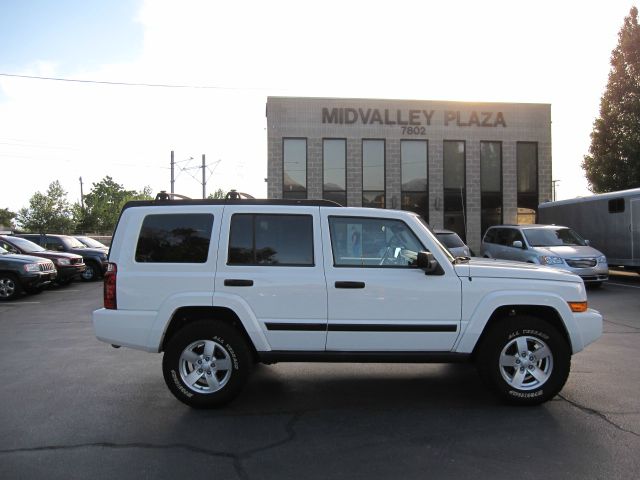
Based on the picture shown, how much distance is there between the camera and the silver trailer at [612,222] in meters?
14.6

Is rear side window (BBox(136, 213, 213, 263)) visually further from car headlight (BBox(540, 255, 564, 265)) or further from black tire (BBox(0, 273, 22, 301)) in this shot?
car headlight (BBox(540, 255, 564, 265))

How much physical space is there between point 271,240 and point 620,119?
88.5 feet

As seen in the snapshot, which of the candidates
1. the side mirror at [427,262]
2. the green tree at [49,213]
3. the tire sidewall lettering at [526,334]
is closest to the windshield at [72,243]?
the side mirror at [427,262]

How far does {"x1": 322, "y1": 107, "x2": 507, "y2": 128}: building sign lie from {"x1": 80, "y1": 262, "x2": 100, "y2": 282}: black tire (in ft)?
43.5

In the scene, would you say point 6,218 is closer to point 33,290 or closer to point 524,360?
point 33,290

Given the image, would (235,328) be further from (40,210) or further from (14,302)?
(40,210)

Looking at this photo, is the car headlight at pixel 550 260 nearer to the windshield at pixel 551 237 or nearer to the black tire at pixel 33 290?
the windshield at pixel 551 237

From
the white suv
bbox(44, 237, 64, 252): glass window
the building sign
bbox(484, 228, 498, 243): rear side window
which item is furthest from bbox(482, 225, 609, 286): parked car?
bbox(44, 237, 64, 252): glass window

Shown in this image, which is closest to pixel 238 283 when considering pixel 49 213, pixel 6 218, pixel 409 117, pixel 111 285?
pixel 111 285

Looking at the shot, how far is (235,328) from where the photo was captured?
4.82 metres

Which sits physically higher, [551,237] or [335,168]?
[335,168]

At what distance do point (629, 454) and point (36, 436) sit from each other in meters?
4.46

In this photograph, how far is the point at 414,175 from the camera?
87.7 ft

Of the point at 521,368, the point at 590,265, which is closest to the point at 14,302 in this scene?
the point at 521,368
